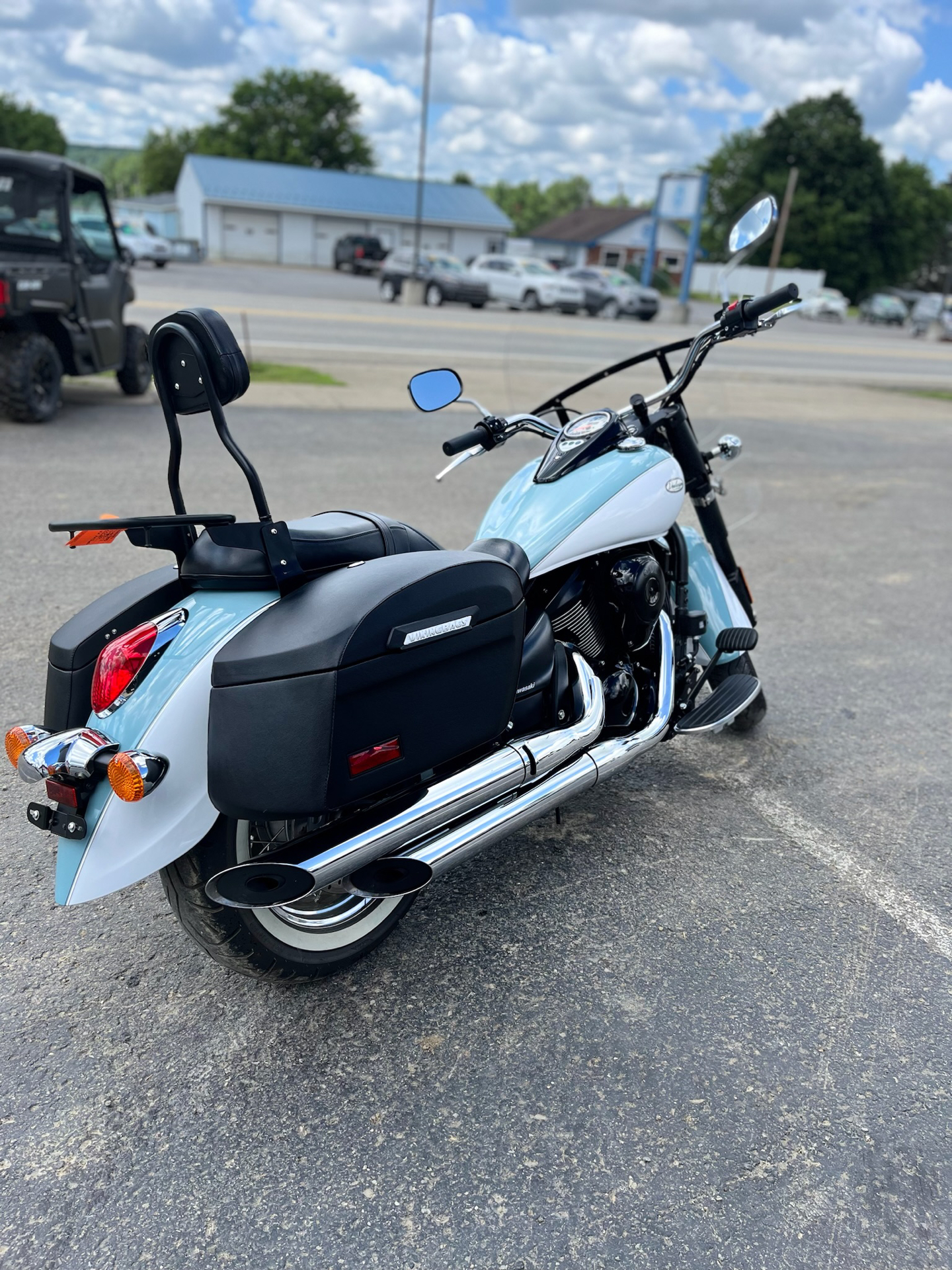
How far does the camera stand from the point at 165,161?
282 feet

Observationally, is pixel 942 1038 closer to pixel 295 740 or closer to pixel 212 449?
pixel 295 740

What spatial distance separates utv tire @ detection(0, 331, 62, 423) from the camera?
817 cm

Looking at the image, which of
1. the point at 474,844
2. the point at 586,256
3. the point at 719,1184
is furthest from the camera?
the point at 586,256

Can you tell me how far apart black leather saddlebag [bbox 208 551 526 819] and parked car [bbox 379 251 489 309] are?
27375 millimetres

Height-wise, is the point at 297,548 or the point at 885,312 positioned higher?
the point at 885,312

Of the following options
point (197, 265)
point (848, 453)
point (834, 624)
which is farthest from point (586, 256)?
point (834, 624)

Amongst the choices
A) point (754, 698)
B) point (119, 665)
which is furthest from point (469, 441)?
point (754, 698)

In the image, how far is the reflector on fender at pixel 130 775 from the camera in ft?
6.23

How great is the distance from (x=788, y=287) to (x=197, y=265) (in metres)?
46.0

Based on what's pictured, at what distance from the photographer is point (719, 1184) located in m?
1.93

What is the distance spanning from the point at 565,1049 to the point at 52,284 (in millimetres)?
8117

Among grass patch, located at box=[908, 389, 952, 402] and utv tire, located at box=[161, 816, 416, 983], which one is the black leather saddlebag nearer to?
utv tire, located at box=[161, 816, 416, 983]

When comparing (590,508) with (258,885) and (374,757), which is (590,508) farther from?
(258,885)

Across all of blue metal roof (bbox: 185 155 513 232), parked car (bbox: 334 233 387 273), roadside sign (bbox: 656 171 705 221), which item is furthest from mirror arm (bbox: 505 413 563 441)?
blue metal roof (bbox: 185 155 513 232)
